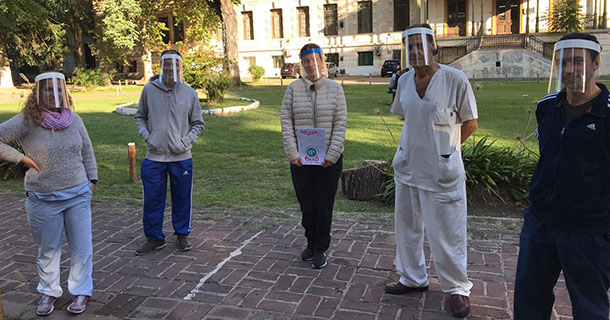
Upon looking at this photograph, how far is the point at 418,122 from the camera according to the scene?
12.0 ft

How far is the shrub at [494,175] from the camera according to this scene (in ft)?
22.3

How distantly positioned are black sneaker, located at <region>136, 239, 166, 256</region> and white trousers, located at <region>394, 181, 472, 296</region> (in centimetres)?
258

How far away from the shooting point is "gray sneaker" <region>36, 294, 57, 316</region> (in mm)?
3986

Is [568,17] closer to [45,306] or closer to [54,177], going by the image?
[54,177]

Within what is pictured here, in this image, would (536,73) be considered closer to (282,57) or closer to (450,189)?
(282,57)

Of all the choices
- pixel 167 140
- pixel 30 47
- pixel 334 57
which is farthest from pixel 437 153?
pixel 334 57

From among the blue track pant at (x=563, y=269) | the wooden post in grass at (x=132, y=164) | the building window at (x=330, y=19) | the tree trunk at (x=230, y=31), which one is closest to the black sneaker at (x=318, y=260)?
the blue track pant at (x=563, y=269)

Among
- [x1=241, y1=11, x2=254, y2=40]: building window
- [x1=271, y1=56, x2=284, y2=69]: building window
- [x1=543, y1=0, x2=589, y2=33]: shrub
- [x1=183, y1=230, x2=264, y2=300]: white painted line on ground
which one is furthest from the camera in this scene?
[x1=241, y1=11, x2=254, y2=40]: building window

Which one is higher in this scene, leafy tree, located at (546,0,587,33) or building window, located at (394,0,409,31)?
building window, located at (394,0,409,31)

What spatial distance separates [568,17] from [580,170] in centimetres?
3773

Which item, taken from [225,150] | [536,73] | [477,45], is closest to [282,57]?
[477,45]

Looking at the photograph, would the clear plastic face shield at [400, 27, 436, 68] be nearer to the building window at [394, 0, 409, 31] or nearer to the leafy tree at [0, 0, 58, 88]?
the leafy tree at [0, 0, 58, 88]

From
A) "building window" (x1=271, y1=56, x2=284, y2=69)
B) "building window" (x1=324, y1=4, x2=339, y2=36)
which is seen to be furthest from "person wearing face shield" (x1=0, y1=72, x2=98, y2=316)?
"building window" (x1=271, y1=56, x2=284, y2=69)

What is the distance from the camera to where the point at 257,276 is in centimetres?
462
